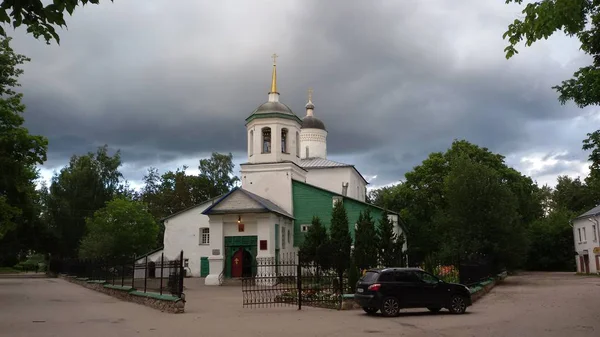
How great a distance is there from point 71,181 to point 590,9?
59814 mm

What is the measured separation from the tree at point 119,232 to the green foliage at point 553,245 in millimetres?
41055

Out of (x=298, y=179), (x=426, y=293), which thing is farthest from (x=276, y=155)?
(x=426, y=293)

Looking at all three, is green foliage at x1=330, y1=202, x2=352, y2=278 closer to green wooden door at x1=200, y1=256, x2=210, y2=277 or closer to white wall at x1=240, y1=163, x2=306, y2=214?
white wall at x1=240, y1=163, x2=306, y2=214

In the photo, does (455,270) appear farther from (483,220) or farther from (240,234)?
(240,234)

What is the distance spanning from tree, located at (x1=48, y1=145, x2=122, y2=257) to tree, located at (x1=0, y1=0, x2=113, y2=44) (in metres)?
55.3

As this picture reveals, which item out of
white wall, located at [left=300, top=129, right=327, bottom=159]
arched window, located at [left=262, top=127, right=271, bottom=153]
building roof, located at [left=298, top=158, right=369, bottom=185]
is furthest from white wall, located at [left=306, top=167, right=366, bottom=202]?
arched window, located at [left=262, top=127, right=271, bottom=153]

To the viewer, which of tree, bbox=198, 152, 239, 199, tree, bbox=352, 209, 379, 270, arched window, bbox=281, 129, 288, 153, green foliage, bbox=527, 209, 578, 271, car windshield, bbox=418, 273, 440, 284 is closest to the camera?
car windshield, bbox=418, 273, 440, 284

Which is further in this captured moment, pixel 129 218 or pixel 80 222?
pixel 80 222

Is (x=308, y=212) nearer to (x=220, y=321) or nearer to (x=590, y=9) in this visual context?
(x=220, y=321)

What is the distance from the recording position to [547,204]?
281 ft

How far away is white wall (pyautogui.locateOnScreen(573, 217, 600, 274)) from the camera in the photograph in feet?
155

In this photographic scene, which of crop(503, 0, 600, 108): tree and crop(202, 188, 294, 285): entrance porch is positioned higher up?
crop(503, 0, 600, 108): tree

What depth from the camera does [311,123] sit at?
54.5m

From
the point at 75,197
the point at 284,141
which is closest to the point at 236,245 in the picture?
the point at 284,141
